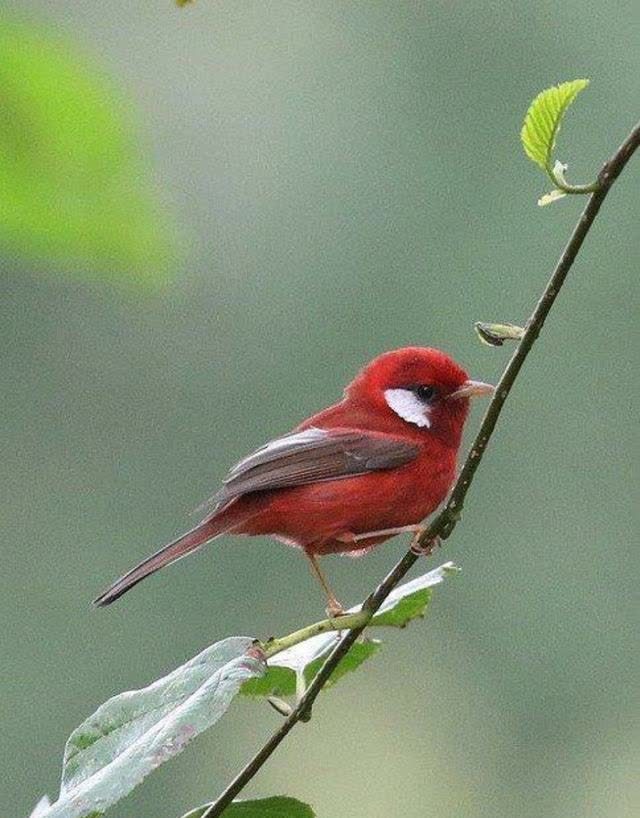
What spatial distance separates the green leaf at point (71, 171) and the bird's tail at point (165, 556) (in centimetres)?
107

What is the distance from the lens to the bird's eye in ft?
10.3

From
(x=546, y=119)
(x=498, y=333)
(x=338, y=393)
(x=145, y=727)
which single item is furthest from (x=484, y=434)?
(x=338, y=393)

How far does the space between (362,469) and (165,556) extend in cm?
53

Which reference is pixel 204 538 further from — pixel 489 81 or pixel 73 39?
pixel 489 81

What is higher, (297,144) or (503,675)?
(297,144)

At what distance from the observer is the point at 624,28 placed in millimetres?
15086

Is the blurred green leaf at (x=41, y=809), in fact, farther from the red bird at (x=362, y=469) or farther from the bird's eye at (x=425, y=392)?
the bird's eye at (x=425, y=392)

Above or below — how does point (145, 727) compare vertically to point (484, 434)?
below

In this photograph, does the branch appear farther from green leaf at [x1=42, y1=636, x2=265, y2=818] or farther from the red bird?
the red bird

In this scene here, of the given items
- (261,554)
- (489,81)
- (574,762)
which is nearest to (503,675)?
(574,762)

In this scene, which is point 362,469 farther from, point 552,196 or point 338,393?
point 338,393

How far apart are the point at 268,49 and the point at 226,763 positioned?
290 inches

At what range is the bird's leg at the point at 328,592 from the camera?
2.01 meters

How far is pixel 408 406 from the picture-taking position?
316 centimetres
